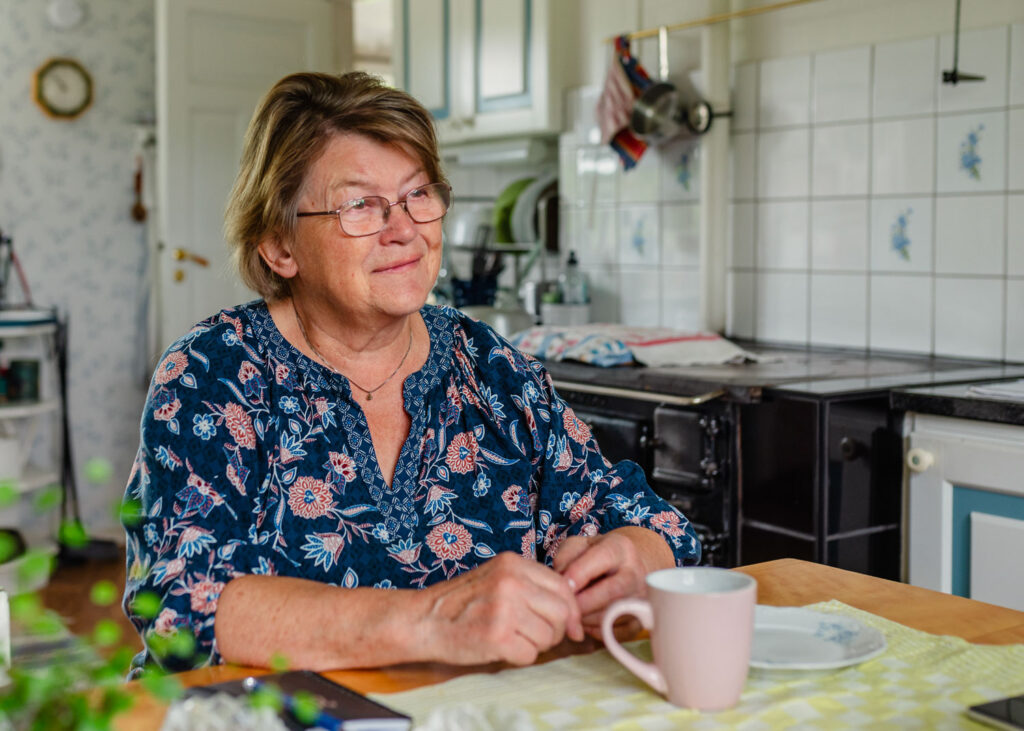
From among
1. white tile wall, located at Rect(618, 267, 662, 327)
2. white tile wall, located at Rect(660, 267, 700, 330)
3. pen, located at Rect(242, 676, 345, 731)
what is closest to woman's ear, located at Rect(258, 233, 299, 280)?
pen, located at Rect(242, 676, 345, 731)

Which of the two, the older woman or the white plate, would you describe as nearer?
the white plate

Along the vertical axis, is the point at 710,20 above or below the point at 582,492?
above

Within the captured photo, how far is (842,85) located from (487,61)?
4.20 ft

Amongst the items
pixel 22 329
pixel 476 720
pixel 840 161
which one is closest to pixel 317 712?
pixel 476 720

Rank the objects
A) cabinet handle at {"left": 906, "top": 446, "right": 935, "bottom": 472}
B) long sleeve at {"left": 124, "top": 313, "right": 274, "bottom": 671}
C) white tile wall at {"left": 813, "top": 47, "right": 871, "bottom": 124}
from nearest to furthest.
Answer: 1. long sleeve at {"left": 124, "top": 313, "right": 274, "bottom": 671}
2. cabinet handle at {"left": 906, "top": 446, "right": 935, "bottom": 472}
3. white tile wall at {"left": 813, "top": 47, "right": 871, "bottom": 124}

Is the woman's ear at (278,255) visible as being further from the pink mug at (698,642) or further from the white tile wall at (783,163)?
the white tile wall at (783,163)

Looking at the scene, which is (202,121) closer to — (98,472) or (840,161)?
(840,161)

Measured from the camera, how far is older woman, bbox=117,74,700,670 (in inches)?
40.9

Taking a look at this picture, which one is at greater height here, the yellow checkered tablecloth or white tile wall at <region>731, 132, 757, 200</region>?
white tile wall at <region>731, 132, 757, 200</region>

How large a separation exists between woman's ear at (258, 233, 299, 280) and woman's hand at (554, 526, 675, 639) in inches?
19.8

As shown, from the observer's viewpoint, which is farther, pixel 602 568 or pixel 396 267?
pixel 396 267

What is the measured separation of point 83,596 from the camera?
12.2 ft

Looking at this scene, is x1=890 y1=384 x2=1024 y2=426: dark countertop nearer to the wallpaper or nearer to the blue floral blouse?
the blue floral blouse

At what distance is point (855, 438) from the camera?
77.6 inches
